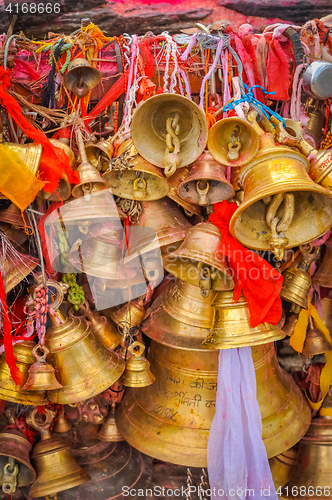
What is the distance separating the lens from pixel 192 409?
2.47 m

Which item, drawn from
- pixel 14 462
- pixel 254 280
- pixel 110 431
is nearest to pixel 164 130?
pixel 254 280

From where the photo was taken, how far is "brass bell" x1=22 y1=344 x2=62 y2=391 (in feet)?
7.18

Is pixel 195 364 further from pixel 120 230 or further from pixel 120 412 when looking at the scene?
pixel 120 230

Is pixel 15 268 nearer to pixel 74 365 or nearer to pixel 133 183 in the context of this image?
pixel 74 365

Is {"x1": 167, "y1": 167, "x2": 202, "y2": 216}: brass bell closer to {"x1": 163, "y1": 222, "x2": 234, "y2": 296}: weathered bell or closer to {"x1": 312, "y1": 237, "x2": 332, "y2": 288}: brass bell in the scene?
{"x1": 163, "y1": 222, "x2": 234, "y2": 296}: weathered bell

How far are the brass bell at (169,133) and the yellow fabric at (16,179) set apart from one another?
1.93 feet

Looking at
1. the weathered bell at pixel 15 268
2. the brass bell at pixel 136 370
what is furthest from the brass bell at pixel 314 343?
the weathered bell at pixel 15 268

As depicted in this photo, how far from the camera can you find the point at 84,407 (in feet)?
9.31

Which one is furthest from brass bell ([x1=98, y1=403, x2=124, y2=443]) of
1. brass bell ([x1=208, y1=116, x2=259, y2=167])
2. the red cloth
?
brass bell ([x1=208, y1=116, x2=259, y2=167])

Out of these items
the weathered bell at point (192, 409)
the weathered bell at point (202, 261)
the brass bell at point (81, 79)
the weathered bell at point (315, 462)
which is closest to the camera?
the weathered bell at point (202, 261)

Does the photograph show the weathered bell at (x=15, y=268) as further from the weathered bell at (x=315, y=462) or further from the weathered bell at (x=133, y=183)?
the weathered bell at (x=315, y=462)

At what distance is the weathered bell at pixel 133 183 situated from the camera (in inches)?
89.4

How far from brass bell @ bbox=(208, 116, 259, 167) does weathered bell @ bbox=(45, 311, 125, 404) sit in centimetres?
135

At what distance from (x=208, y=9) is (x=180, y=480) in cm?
386
